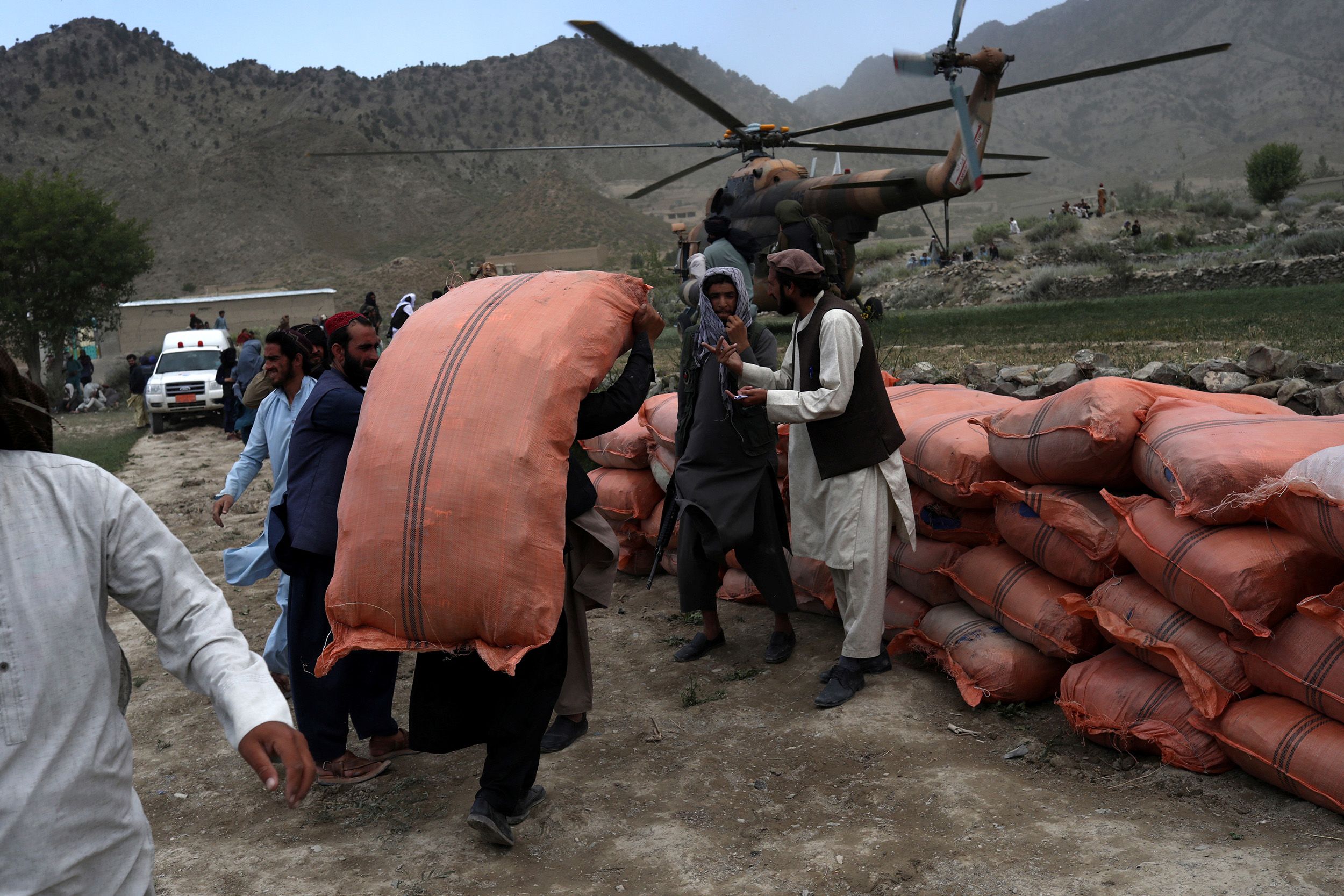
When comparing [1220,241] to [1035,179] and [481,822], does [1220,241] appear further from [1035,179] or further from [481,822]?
[1035,179]

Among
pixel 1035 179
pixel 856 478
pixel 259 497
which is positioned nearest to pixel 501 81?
pixel 1035 179

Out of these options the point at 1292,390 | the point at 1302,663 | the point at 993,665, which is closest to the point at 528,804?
the point at 993,665

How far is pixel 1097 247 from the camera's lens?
2897cm

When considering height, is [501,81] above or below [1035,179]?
above

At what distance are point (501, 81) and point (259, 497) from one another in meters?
101

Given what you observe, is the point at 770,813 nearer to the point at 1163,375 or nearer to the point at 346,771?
the point at 346,771

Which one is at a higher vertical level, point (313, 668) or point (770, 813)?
point (313, 668)

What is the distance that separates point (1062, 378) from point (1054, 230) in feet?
93.8

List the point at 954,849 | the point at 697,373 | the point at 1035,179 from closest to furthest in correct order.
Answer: the point at 954,849, the point at 697,373, the point at 1035,179

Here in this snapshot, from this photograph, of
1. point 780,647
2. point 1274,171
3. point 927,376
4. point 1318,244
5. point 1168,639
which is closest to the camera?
point 1168,639

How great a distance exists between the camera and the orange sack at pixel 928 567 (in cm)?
462

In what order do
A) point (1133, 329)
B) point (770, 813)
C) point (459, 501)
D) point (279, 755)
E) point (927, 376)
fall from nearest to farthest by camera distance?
point (279, 755)
point (459, 501)
point (770, 813)
point (927, 376)
point (1133, 329)

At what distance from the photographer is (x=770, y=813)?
357 centimetres

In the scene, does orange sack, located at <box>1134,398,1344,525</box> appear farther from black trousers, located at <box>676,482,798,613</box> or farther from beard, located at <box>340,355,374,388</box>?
beard, located at <box>340,355,374,388</box>
